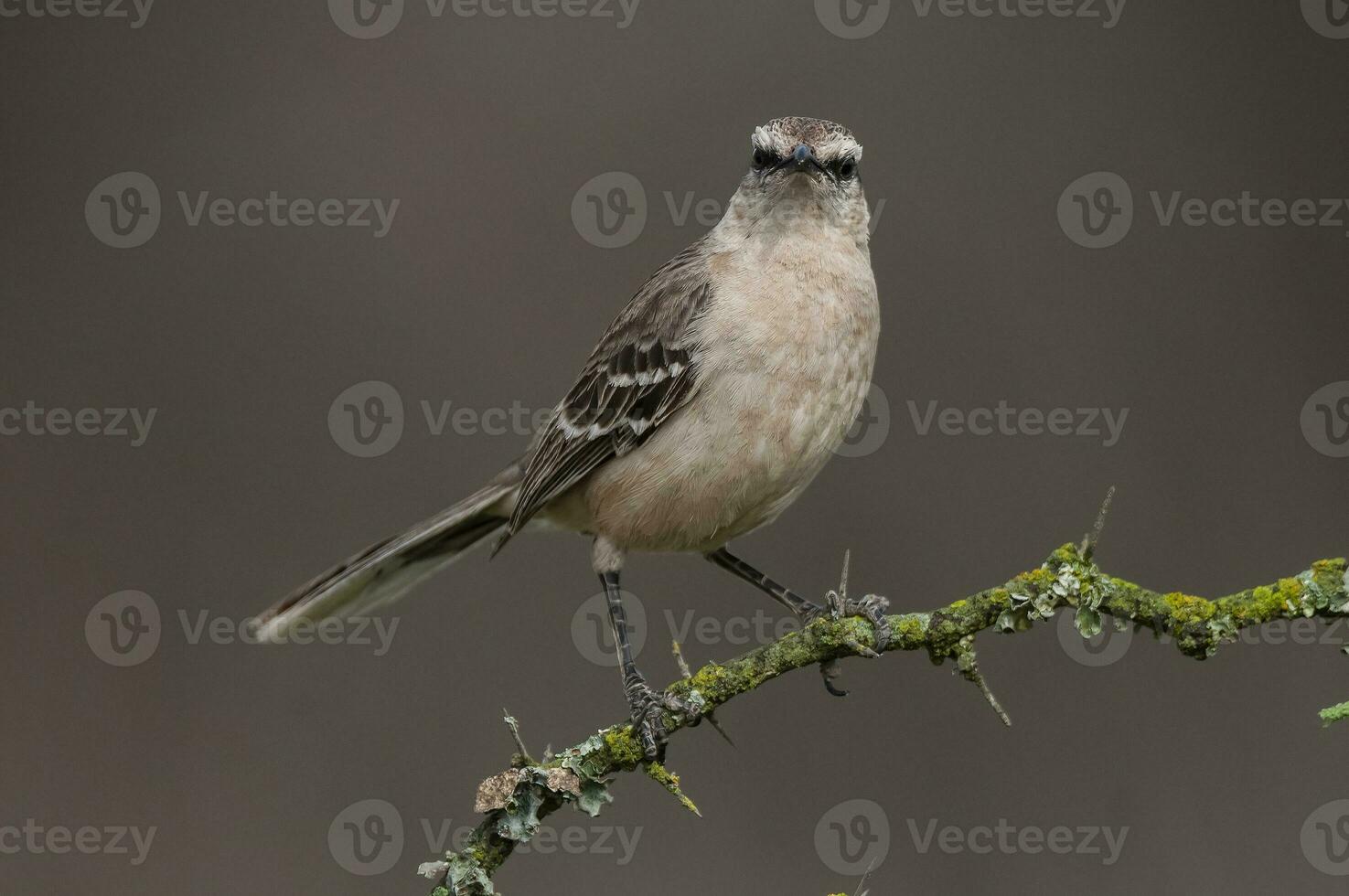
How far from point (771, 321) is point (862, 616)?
1036 mm

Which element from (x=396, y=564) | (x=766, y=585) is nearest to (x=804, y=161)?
(x=766, y=585)

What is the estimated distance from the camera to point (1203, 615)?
2396 millimetres

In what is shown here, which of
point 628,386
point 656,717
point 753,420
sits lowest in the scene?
point 656,717

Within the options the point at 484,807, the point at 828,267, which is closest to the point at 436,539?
the point at 828,267

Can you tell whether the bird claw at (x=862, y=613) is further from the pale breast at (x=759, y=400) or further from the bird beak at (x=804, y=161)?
the bird beak at (x=804, y=161)

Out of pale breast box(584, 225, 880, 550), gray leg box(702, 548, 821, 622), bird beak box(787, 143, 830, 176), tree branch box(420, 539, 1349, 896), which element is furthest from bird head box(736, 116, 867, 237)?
tree branch box(420, 539, 1349, 896)

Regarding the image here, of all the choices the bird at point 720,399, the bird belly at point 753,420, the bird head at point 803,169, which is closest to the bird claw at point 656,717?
the bird at point 720,399

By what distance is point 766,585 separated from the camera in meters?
4.19

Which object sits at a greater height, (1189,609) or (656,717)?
(656,717)

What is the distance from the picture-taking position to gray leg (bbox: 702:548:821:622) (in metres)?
4.02

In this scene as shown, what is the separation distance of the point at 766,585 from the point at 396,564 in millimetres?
1211

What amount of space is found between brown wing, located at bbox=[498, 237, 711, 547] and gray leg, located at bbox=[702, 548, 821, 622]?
1.82 ft

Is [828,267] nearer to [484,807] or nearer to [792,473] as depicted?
[792,473]

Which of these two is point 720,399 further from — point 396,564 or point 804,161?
point 396,564
